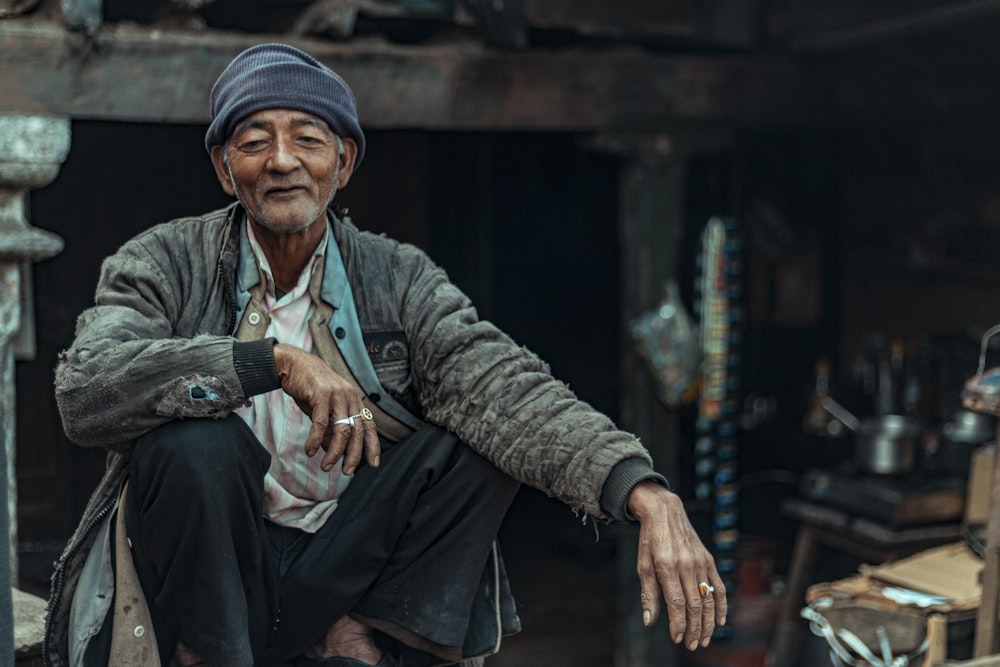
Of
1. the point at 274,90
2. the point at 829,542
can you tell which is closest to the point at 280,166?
the point at 274,90

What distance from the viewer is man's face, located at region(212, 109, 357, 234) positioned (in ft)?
7.91

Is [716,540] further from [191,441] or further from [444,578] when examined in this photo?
[191,441]

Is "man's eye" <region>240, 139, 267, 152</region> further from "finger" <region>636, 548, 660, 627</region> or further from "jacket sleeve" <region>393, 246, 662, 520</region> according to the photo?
"finger" <region>636, 548, 660, 627</region>

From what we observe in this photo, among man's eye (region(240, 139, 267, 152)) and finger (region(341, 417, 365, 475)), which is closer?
finger (region(341, 417, 365, 475))

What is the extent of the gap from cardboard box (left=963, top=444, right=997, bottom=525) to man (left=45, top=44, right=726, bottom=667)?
9.06ft

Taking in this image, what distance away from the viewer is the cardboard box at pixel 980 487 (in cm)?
464

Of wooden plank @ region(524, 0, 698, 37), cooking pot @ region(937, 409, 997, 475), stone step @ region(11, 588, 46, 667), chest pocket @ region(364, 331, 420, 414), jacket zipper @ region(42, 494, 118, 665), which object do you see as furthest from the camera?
cooking pot @ region(937, 409, 997, 475)

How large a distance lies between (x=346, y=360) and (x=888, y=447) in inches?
130

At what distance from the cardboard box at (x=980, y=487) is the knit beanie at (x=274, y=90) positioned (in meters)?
3.18

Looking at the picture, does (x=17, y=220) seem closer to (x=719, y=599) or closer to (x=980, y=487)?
(x=719, y=599)

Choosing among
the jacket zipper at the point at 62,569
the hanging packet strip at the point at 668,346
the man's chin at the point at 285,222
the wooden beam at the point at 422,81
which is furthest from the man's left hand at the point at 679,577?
the hanging packet strip at the point at 668,346

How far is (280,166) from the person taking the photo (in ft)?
7.84

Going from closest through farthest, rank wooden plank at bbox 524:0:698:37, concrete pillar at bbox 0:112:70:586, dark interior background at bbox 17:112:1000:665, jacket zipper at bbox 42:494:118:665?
jacket zipper at bbox 42:494:118:665
concrete pillar at bbox 0:112:70:586
wooden plank at bbox 524:0:698:37
dark interior background at bbox 17:112:1000:665

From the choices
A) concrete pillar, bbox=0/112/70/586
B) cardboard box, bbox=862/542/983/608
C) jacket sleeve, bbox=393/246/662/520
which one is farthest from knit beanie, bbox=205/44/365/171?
cardboard box, bbox=862/542/983/608
